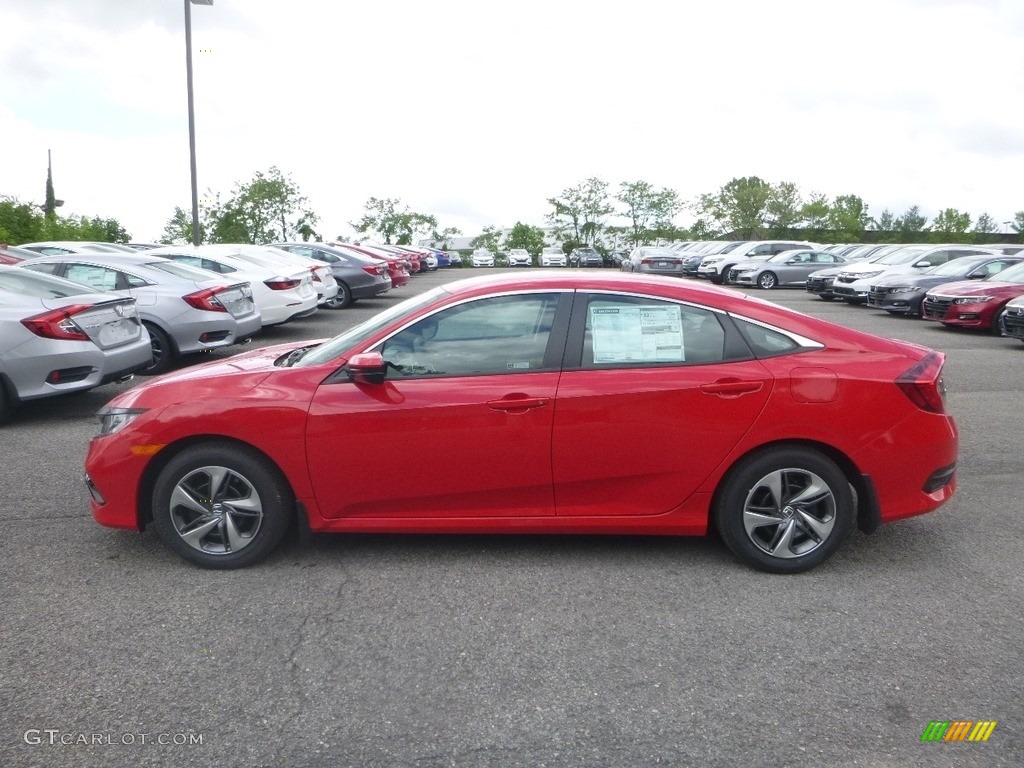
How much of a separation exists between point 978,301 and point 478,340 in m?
15.4

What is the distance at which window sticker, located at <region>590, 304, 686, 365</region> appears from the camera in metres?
5.13

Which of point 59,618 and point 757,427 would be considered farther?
point 757,427

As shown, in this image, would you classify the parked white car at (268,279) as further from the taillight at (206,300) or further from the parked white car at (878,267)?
the parked white car at (878,267)

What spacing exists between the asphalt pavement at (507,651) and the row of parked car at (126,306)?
3288 millimetres

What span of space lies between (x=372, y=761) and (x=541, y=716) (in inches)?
25.4

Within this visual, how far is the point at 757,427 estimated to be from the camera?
16.3 feet

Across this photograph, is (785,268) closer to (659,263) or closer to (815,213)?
(659,263)

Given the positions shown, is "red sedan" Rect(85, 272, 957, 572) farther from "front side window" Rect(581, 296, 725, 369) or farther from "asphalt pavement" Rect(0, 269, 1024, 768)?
"asphalt pavement" Rect(0, 269, 1024, 768)

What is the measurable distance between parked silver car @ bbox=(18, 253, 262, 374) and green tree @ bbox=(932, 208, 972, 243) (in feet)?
243

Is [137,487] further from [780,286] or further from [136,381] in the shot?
[780,286]

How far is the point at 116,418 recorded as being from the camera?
17.2 feet

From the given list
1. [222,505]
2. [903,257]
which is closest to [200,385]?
[222,505]

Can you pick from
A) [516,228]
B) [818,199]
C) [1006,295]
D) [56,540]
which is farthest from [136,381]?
[516,228]

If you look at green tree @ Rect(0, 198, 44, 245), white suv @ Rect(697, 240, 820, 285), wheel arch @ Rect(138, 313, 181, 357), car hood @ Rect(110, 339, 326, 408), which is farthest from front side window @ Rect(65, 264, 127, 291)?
white suv @ Rect(697, 240, 820, 285)
